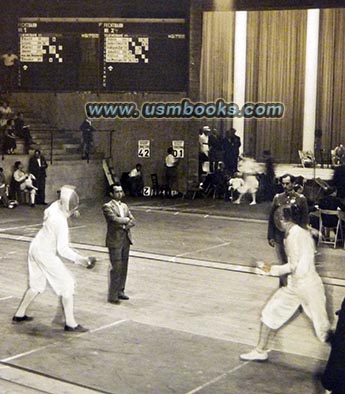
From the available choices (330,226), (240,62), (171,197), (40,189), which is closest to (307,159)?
(240,62)

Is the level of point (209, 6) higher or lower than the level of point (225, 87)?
higher

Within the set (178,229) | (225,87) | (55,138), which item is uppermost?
(225,87)

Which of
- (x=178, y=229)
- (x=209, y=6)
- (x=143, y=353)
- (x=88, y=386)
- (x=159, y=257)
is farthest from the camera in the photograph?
(x=209, y=6)

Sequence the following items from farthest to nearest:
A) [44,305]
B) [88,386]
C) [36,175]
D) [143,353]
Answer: [36,175] < [44,305] < [143,353] < [88,386]

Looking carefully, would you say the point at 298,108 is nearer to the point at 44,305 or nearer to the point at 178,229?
the point at 178,229

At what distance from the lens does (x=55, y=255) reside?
31.9 ft

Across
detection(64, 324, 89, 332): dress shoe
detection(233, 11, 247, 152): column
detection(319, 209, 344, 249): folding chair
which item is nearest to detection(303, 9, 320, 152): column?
detection(233, 11, 247, 152): column

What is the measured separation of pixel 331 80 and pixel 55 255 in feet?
68.4

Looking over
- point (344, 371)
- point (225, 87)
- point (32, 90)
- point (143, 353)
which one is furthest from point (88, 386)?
point (225, 87)

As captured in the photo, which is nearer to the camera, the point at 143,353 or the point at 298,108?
the point at 143,353

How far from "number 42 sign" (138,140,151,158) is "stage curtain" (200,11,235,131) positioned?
3.09m

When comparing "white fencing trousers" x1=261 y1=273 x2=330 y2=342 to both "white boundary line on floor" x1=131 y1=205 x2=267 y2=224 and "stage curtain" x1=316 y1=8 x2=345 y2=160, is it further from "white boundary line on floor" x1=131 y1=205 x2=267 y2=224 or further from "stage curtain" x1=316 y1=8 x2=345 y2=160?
"stage curtain" x1=316 y1=8 x2=345 y2=160

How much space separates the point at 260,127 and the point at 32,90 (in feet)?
30.3

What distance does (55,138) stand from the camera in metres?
26.4
